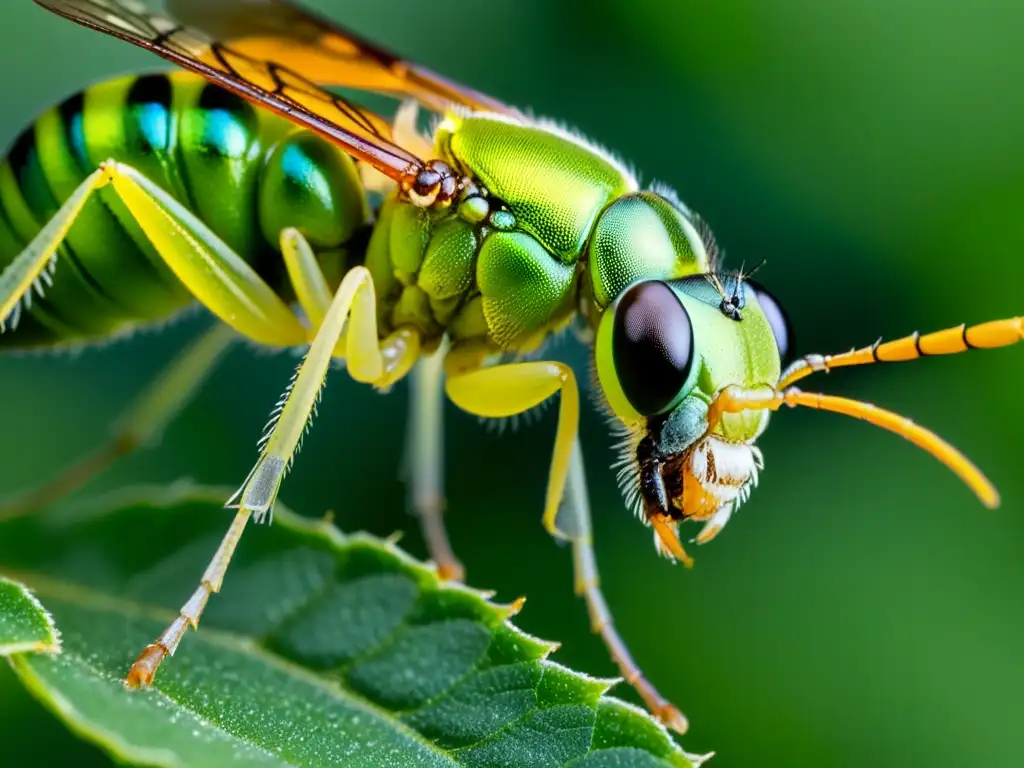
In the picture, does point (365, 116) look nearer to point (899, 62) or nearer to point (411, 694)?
point (411, 694)

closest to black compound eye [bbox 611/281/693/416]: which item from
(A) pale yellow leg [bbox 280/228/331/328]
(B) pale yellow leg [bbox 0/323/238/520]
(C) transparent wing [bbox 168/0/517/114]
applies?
(A) pale yellow leg [bbox 280/228/331/328]

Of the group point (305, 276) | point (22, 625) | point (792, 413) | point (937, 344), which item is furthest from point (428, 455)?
point (22, 625)

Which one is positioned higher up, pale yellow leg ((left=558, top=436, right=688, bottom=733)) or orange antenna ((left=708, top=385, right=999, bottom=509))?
orange antenna ((left=708, top=385, right=999, bottom=509))

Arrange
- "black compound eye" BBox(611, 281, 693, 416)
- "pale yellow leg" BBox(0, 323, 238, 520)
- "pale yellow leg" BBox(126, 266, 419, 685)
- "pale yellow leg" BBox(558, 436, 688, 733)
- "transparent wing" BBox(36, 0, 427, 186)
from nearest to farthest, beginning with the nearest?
"pale yellow leg" BBox(126, 266, 419, 685), "black compound eye" BBox(611, 281, 693, 416), "transparent wing" BBox(36, 0, 427, 186), "pale yellow leg" BBox(558, 436, 688, 733), "pale yellow leg" BBox(0, 323, 238, 520)

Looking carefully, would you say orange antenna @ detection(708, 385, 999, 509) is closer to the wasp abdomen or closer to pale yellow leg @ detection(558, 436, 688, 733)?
pale yellow leg @ detection(558, 436, 688, 733)

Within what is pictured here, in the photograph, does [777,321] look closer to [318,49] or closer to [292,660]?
[292,660]

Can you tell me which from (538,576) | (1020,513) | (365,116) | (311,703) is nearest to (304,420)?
(311,703)
